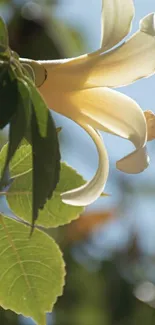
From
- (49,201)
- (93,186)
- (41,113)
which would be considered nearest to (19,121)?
(41,113)

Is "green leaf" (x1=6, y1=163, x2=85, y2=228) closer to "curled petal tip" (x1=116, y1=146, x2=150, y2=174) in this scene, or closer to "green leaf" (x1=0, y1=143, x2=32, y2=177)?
"green leaf" (x1=0, y1=143, x2=32, y2=177)

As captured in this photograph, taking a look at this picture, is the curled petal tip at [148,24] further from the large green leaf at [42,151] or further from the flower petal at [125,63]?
the large green leaf at [42,151]

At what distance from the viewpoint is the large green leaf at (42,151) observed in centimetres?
88

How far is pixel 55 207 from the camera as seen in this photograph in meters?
1.21

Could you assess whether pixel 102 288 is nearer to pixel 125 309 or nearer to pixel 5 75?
pixel 125 309

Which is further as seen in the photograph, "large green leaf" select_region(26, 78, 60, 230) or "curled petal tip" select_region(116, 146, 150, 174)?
"curled petal tip" select_region(116, 146, 150, 174)

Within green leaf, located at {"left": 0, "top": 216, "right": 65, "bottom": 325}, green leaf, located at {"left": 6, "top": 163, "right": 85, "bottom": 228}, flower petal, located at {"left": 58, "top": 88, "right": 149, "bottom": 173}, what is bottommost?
green leaf, located at {"left": 0, "top": 216, "right": 65, "bottom": 325}

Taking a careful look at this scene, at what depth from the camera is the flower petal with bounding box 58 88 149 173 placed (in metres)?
1.09

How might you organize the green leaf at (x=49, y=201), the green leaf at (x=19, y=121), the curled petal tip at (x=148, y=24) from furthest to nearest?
the green leaf at (x=49, y=201), the curled petal tip at (x=148, y=24), the green leaf at (x=19, y=121)

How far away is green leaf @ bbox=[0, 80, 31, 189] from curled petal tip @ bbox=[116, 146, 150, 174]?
21cm

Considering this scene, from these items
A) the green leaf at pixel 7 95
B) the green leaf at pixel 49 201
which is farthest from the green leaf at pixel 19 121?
Result: the green leaf at pixel 49 201

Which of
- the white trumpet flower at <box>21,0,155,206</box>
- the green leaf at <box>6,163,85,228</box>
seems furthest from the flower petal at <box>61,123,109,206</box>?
the green leaf at <box>6,163,85,228</box>

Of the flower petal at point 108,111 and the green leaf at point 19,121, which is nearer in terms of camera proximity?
the green leaf at point 19,121

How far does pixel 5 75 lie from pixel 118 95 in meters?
→ 0.26
